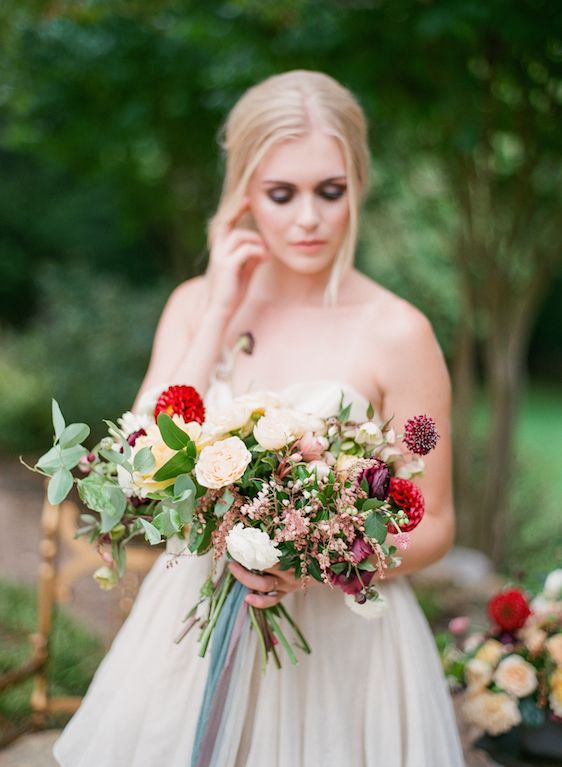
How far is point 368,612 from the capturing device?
1.97 meters

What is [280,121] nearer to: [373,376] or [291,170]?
[291,170]

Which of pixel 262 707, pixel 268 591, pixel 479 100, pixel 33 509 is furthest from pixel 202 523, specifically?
pixel 33 509

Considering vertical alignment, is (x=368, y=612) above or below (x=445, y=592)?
below

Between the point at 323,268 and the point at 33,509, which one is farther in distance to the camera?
the point at 33,509

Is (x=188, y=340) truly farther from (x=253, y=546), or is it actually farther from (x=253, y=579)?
(x=253, y=546)

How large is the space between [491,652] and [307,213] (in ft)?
5.00

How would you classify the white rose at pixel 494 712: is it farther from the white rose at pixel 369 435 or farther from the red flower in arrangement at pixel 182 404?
the red flower in arrangement at pixel 182 404

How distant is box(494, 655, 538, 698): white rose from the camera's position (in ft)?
9.19

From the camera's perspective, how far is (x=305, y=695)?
2.20m

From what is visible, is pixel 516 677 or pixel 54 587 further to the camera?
pixel 54 587

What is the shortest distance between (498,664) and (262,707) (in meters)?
1.06

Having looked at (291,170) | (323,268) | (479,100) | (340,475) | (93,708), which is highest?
(479,100)

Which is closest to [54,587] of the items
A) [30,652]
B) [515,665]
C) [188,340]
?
[30,652]

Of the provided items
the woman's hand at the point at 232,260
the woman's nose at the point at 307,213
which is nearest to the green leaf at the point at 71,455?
the woman's hand at the point at 232,260
